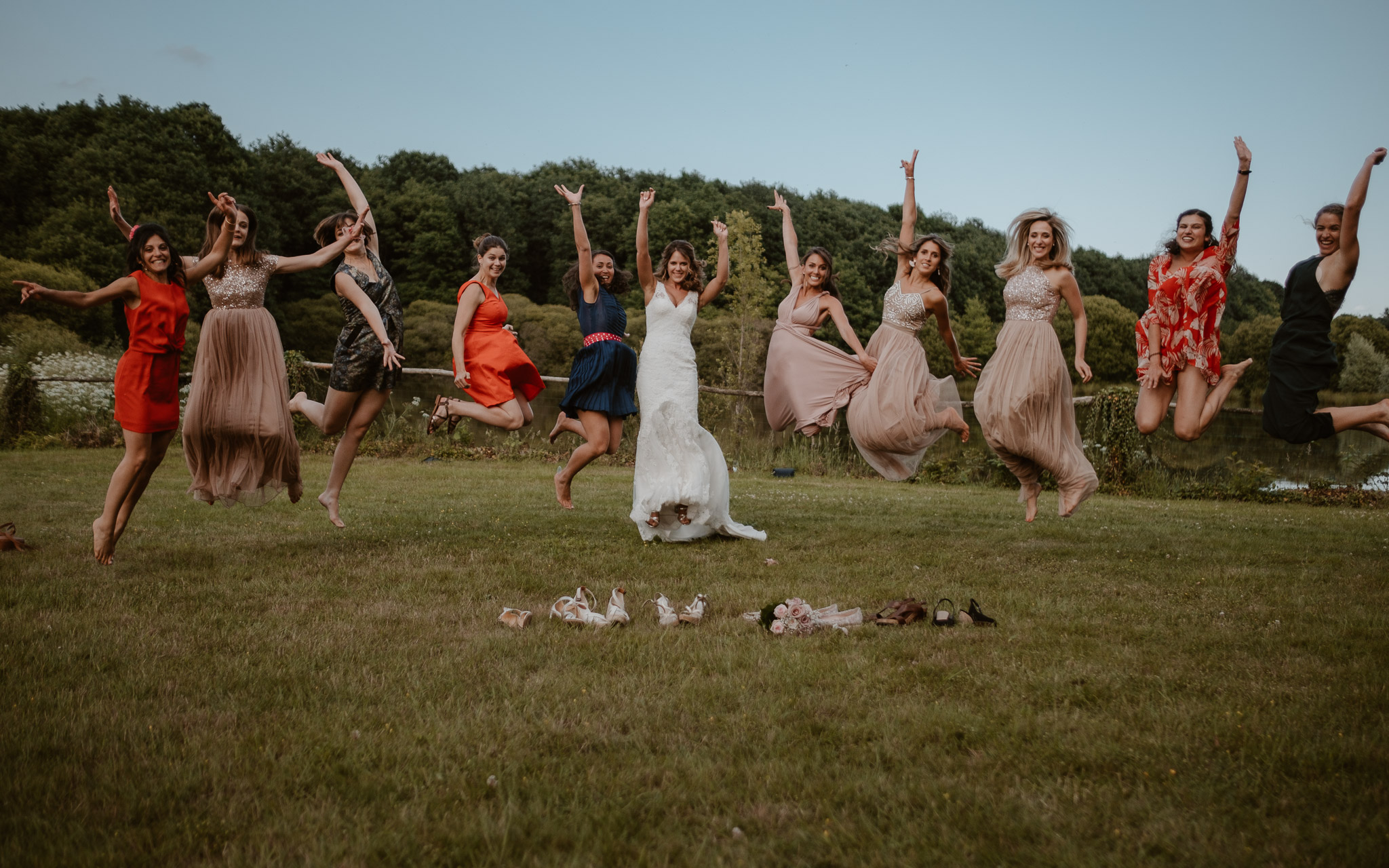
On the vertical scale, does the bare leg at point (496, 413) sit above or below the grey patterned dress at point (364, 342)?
below

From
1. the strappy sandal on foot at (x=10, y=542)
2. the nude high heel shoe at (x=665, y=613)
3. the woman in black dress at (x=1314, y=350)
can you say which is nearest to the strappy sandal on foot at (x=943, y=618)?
the nude high heel shoe at (x=665, y=613)

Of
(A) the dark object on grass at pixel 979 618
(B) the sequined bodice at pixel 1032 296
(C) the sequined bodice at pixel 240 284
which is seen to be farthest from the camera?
(B) the sequined bodice at pixel 1032 296

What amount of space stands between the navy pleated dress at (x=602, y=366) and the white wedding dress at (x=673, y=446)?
0.20 meters

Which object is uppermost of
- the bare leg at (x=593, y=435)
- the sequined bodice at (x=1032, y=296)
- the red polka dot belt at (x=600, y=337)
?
the sequined bodice at (x=1032, y=296)

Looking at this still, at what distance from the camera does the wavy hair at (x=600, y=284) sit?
8.04 m

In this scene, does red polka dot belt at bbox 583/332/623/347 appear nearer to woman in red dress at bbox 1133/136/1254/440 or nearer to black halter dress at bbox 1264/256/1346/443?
Result: woman in red dress at bbox 1133/136/1254/440

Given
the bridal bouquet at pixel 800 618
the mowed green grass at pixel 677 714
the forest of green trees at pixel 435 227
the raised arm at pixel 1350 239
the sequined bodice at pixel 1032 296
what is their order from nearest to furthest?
1. the mowed green grass at pixel 677 714
2. the bridal bouquet at pixel 800 618
3. the raised arm at pixel 1350 239
4. the sequined bodice at pixel 1032 296
5. the forest of green trees at pixel 435 227

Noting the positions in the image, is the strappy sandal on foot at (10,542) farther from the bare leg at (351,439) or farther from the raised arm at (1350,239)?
the raised arm at (1350,239)

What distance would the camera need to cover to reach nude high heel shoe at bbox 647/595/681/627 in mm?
4867

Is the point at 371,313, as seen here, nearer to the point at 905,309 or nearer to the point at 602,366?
the point at 602,366

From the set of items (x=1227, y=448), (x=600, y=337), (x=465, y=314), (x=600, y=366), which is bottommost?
(x=1227, y=448)

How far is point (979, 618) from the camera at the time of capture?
497cm

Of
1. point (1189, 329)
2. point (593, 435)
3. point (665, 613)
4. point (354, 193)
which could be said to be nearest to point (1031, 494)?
point (1189, 329)

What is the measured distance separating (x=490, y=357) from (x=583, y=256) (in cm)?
122
